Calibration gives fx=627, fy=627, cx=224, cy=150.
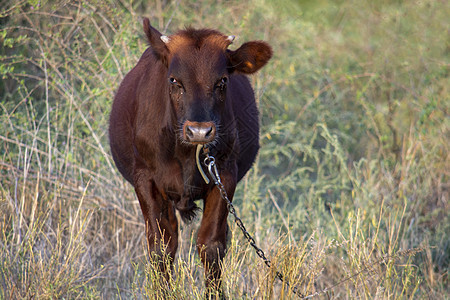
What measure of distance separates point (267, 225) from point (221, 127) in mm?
2032

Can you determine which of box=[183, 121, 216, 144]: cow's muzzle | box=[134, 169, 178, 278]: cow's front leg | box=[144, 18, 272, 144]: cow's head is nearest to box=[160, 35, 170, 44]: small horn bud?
box=[144, 18, 272, 144]: cow's head

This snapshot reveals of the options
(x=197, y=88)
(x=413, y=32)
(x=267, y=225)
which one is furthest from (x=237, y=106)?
(x=413, y=32)

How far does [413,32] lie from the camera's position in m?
8.52

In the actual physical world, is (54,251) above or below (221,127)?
below

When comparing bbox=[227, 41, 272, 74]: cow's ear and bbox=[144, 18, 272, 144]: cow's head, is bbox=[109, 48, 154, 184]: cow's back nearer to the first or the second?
bbox=[144, 18, 272, 144]: cow's head

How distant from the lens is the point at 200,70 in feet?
13.4

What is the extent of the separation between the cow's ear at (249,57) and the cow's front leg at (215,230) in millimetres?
750

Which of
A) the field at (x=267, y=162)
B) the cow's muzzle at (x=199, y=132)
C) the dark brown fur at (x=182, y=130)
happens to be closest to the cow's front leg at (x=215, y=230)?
the dark brown fur at (x=182, y=130)

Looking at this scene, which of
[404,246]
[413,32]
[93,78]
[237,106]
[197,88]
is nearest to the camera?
[197,88]

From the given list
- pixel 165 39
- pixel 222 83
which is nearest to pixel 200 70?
pixel 222 83

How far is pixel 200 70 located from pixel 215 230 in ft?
3.69

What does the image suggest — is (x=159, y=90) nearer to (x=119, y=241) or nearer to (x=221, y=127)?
Answer: (x=221, y=127)

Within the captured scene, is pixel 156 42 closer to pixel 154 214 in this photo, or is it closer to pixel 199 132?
pixel 199 132

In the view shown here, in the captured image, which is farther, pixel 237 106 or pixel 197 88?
pixel 237 106
